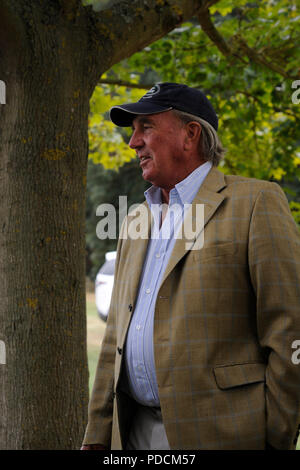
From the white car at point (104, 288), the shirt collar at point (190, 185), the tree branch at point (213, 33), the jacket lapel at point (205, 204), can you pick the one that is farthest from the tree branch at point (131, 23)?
the white car at point (104, 288)

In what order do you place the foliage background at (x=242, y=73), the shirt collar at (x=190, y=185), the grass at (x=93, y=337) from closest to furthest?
1. the shirt collar at (x=190, y=185)
2. the foliage background at (x=242, y=73)
3. the grass at (x=93, y=337)

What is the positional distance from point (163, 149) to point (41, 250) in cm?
79

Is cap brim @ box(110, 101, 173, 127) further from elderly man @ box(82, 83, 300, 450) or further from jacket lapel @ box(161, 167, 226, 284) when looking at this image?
jacket lapel @ box(161, 167, 226, 284)

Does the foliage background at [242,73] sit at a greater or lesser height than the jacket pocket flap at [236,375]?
greater

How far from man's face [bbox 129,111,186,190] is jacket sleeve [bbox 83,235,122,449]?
24.7 inches

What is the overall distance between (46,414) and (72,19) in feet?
6.08

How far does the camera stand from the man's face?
82.0 inches

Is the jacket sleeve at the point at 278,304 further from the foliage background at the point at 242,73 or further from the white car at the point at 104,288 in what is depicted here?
the white car at the point at 104,288

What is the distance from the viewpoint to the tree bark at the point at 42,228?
247 centimetres

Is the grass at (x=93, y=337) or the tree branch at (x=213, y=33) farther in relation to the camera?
the grass at (x=93, y=337)

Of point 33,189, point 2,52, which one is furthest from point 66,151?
point 2,52

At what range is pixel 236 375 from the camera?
1.68 meters

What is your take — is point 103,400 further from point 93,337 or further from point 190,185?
point 93,337

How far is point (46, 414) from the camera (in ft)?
8.11
